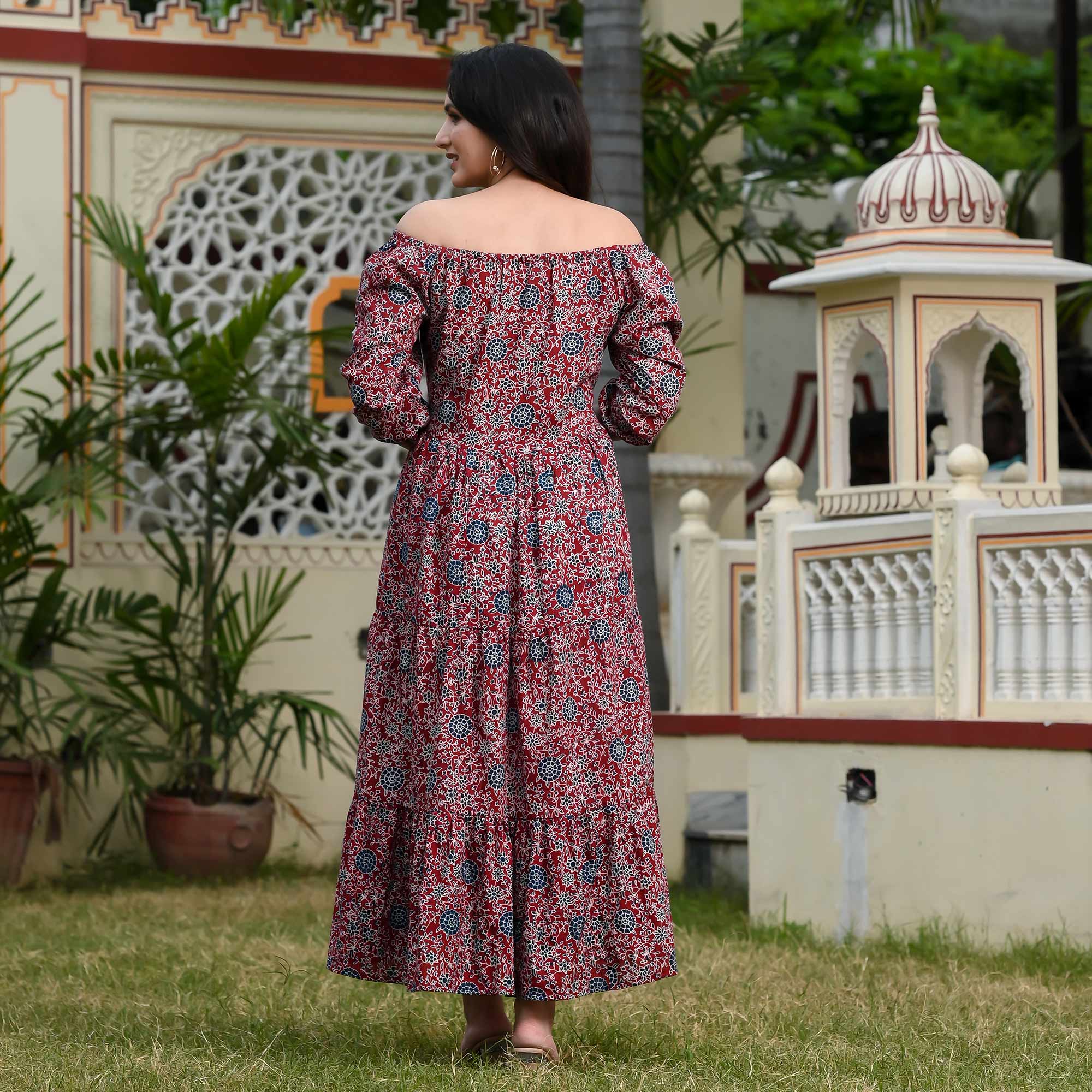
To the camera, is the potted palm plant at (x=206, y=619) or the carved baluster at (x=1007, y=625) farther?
the potted palm plant at (x=206, y=619)

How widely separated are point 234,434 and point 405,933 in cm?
502

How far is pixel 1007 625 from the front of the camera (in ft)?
19.6

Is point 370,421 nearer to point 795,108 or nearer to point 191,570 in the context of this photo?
point 191,570

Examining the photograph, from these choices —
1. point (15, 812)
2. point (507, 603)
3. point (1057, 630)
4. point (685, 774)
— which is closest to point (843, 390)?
point (1057, 630)

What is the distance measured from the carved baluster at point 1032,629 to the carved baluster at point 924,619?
341 millimetres

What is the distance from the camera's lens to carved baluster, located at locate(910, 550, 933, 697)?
6219mm

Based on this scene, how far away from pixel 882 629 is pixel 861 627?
117 millimetres

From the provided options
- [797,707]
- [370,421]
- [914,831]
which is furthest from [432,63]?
[370,421]

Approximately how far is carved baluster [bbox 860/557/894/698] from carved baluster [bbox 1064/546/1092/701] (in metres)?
0.71

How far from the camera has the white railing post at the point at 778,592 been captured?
22.2 ft

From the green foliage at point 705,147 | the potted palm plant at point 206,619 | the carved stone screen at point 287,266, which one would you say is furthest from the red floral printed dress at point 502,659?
the green foliage at point 705,147

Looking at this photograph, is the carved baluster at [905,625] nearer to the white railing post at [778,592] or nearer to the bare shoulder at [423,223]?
the white railing post at [778,592]

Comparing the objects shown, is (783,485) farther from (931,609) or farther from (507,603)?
(507,603)

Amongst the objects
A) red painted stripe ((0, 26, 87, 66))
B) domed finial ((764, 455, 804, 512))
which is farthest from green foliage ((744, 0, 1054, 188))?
domed finial ((764, 455, 804, 512))
